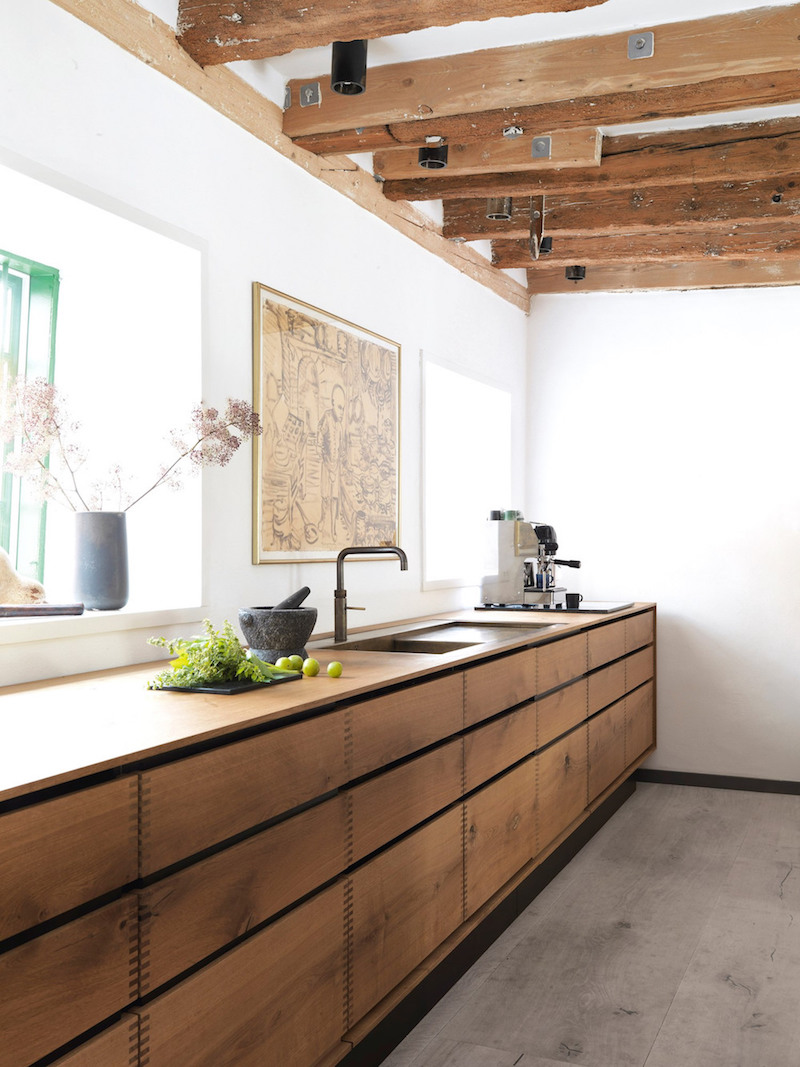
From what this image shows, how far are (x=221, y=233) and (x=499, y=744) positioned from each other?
174cm

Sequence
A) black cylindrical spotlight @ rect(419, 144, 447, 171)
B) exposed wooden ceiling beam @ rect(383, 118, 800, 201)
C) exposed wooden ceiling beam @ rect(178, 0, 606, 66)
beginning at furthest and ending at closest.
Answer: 1. exposed wooden ceiling beam @ rect(383, 118, 800, 201)
2. black cylindrical spotlight @ rect(419, 144, 447, 171)
3. exposed wooden ceiling beam @ rect(178, 0, 606, 66)

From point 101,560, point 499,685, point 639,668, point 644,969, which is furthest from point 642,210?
point 644,969

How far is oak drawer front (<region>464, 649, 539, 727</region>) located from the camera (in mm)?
2803

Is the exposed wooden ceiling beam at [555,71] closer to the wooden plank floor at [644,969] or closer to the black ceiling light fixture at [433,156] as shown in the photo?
the black ceiling light fixture at [433,156]

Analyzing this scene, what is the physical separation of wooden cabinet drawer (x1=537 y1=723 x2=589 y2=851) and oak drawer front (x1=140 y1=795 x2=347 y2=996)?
1513 mm

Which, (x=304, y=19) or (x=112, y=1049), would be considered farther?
(x=304, y=19)

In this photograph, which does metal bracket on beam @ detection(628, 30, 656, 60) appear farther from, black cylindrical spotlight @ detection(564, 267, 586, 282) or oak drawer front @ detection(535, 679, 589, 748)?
black cylindrical spotlight @ detection(564, 267, 586, 282)

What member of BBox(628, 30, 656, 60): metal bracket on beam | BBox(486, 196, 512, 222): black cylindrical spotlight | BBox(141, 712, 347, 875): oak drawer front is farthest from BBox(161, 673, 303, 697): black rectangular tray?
BBox(486, 196, 512, 222): black cylindrical spotlight

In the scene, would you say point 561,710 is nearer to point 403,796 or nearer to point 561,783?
point 561,783

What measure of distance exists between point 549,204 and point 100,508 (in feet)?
8.97

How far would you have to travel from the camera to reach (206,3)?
102 inches

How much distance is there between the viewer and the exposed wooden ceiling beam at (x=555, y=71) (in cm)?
277

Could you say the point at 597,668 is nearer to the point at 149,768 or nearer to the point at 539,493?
the point at 539,493

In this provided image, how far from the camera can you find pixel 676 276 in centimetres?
518
